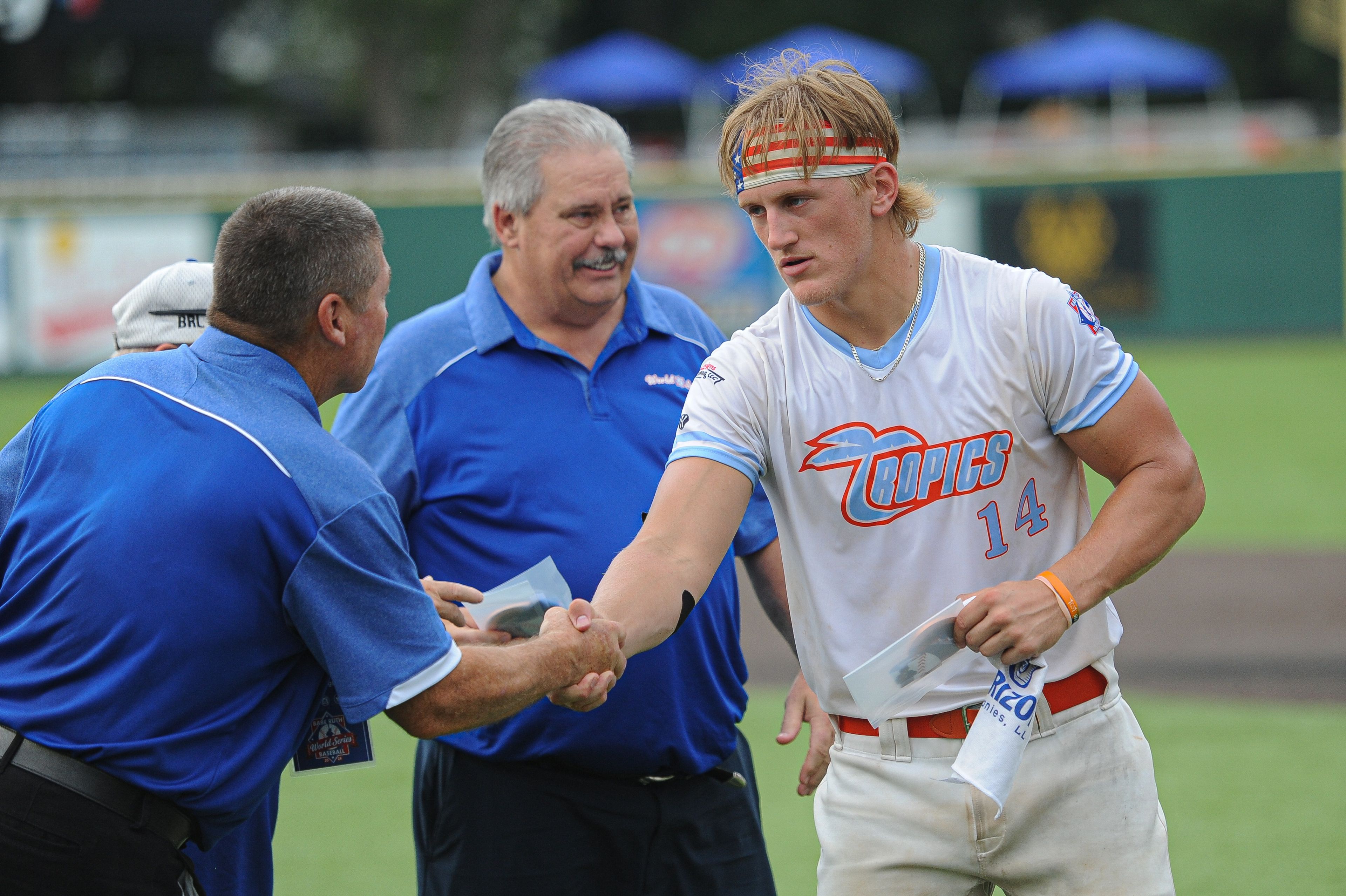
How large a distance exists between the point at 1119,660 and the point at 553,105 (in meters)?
5.40

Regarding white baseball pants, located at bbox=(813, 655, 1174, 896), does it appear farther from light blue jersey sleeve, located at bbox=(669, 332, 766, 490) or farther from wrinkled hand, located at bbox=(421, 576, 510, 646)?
wrinkled hand, located at bbox=(421, 576, 510, 646)

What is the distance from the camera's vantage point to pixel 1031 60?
33.5 metres

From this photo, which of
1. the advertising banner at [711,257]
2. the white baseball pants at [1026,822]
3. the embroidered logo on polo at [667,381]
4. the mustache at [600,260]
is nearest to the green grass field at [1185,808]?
the embroidered logo on polo at [667,381]

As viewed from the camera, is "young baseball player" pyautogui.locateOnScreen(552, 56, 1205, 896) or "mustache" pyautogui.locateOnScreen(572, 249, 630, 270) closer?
"young baseball player" pyautogui.locateOnScreen(552, 56, 1205, 896)

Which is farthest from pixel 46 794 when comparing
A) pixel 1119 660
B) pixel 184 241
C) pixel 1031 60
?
pixel 1031 60

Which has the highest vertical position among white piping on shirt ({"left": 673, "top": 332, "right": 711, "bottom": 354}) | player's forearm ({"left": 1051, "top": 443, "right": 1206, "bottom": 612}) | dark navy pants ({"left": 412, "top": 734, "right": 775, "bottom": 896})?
white piping on shirt ({"left": 673, "top": 332, "right": 711, "bottom": 354})

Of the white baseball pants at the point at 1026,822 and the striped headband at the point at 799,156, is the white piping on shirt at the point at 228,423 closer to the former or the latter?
the striped headband at the point at 799,156

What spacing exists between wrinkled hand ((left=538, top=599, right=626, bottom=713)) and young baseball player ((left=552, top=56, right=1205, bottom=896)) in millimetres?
34

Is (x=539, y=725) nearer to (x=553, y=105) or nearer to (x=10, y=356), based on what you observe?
(x=553, y=105)

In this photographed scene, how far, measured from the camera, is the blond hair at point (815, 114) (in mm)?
2930

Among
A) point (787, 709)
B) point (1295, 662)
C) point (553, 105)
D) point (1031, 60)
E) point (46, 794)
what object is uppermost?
point (1031, 60)

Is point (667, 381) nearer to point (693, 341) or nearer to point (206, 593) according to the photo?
point (693, 341)

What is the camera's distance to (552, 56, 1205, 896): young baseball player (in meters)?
2.88

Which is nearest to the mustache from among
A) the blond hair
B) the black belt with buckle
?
the blond hair
